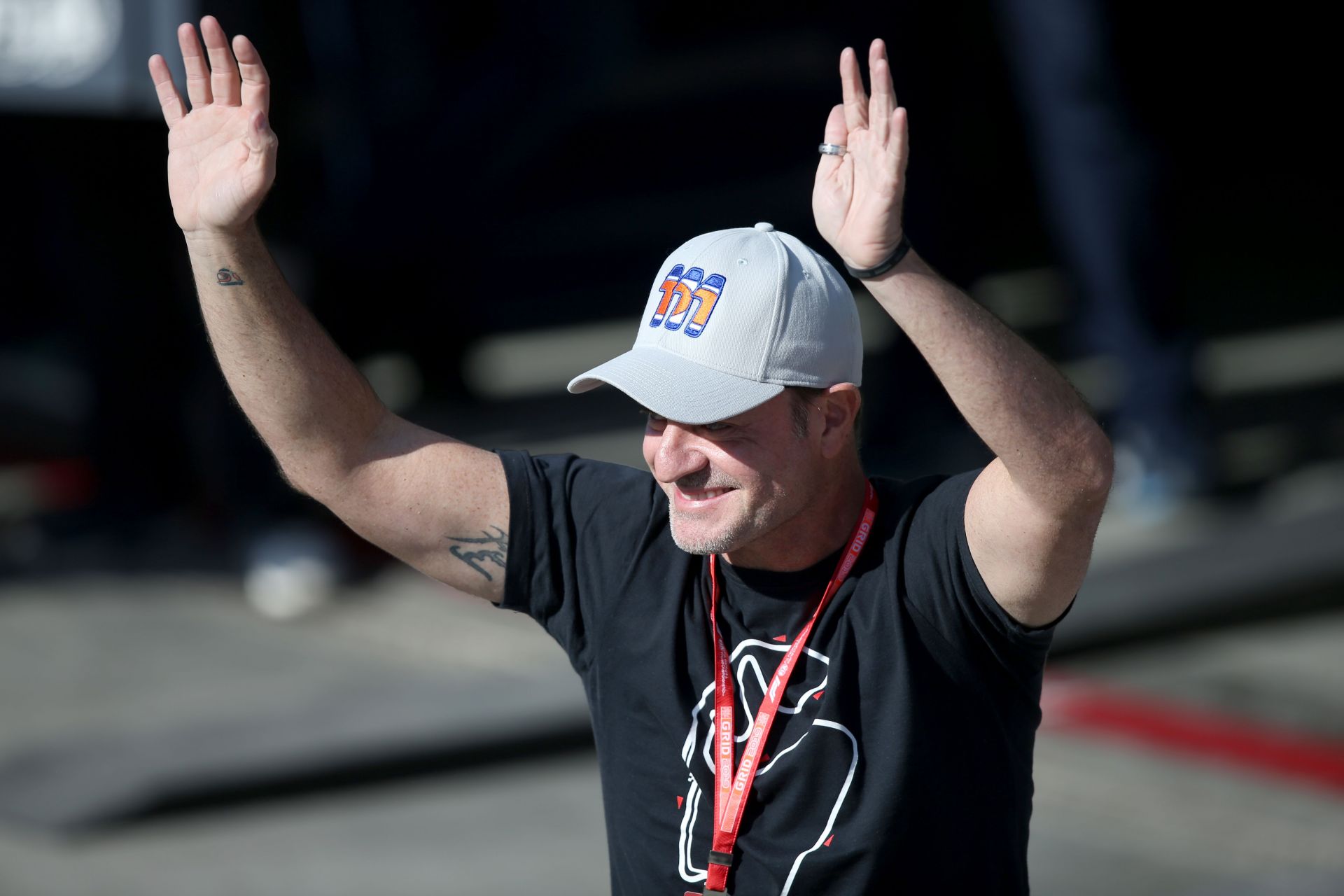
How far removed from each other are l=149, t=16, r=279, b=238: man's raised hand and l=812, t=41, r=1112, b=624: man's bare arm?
2.83 feet

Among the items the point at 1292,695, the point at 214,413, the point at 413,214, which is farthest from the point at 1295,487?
the point at 214,413

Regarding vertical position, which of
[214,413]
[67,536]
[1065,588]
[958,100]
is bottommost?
[67,536]

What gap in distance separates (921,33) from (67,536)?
16.0ft

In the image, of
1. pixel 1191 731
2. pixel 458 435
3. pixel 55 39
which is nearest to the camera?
pixel 1191 731

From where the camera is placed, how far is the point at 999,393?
2.08m

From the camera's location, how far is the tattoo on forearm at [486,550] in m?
2.61

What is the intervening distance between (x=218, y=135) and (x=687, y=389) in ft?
2.74

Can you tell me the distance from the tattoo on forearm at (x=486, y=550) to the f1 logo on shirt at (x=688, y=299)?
1.44 feet

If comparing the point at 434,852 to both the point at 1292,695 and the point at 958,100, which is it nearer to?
the point at 1292,695

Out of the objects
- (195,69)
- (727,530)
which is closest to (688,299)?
(727,530)

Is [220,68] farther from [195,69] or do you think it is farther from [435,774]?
[435,774]

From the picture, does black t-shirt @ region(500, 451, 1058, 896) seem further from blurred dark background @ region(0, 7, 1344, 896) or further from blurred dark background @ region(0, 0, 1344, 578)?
blurred dark background @ region(0, 0, 1344, 578)

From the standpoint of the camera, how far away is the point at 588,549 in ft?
8.51

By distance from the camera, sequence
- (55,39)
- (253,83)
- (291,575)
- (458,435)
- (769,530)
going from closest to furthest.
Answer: (769,530), (253,83), (55,39), (291,575), (458,435)
